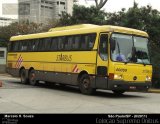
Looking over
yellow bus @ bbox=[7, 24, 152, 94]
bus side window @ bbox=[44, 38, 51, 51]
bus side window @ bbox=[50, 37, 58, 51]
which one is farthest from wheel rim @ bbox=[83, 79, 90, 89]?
bus side window @ bbox=[44, 38, 51, 51]

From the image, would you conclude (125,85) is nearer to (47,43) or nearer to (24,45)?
(47,43)

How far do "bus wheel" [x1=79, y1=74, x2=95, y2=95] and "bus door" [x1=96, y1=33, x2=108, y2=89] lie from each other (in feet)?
2.14

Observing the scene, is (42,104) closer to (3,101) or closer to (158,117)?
(3,101)

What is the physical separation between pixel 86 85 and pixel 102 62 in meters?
1.73

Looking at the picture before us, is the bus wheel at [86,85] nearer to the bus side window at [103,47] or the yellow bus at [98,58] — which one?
the yellow bus at [98,58]

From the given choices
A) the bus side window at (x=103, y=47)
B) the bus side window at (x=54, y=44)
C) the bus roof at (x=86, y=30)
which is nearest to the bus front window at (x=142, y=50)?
the bus roof at (x=86, y=30)

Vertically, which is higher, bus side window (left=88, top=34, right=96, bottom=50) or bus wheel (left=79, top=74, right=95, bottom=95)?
bus side window (left=88, top=34, right=96, bottom=50)

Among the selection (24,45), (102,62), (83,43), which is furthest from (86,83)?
(24,45)

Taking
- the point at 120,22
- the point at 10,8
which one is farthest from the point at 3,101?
the point at 10,8

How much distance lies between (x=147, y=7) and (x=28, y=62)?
412 inches

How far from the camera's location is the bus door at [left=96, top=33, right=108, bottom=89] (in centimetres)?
1930

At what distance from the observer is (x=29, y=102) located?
16656 millimetres

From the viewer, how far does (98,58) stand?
776 inches

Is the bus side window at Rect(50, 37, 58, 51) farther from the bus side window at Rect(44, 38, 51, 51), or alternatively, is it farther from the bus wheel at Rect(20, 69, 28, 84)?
the bus wheel at Rect(20, 69, 28, 84)
